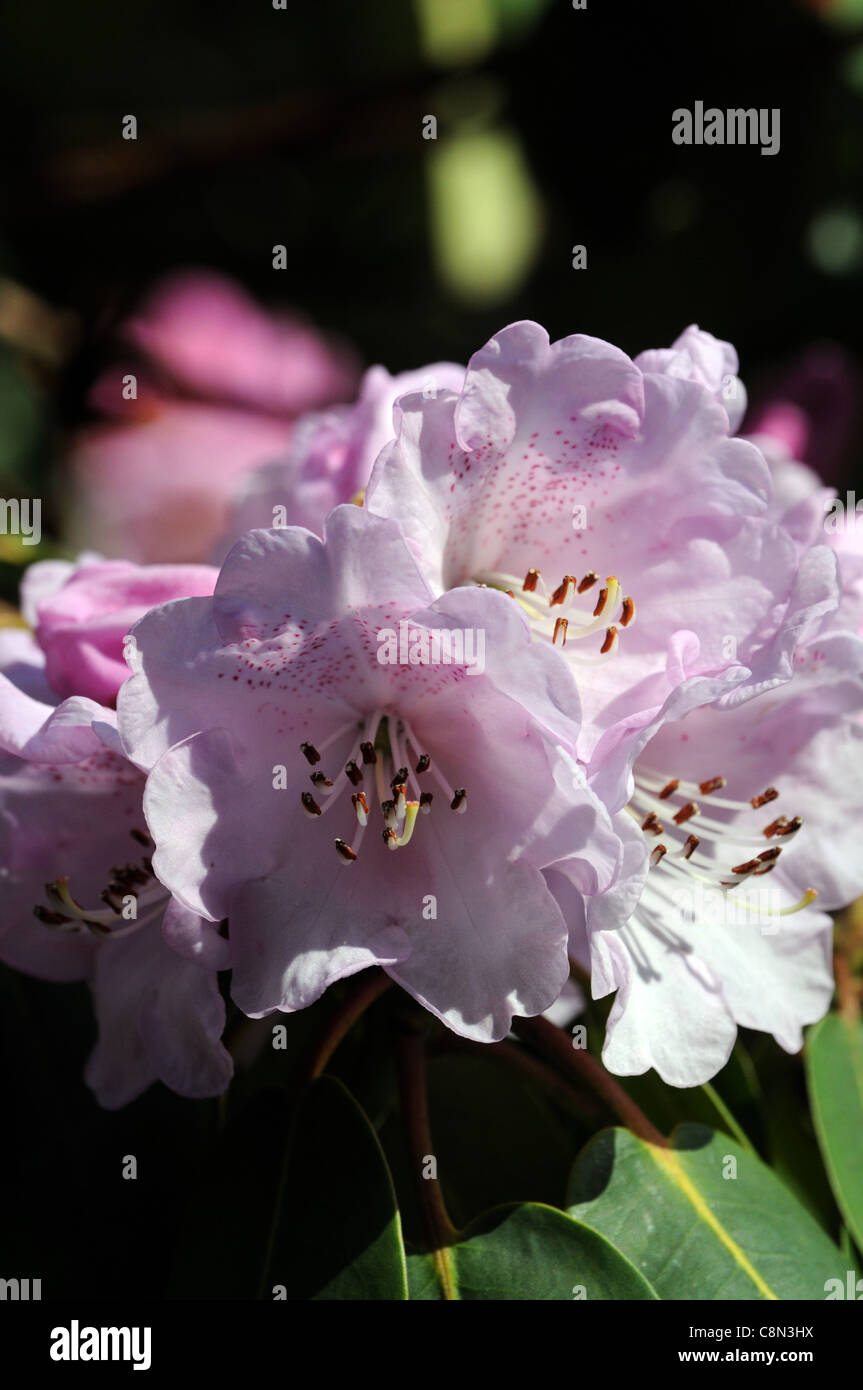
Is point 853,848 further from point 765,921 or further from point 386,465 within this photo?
point 386,465

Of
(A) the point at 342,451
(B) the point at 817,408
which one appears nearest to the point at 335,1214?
(A) the point at 342,451

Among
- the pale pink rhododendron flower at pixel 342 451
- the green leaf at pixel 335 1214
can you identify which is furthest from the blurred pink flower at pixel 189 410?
the green leaf at pixel 335 1214

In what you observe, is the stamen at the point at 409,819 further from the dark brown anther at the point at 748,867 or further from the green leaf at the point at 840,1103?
the green leaf at the point at 840,1103

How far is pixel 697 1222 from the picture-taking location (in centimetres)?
81

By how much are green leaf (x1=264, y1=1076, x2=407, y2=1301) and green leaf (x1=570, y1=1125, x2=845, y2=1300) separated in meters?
0.12

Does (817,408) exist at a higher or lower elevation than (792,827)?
higher

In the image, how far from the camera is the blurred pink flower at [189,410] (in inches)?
79.4

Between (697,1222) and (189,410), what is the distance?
63.9 inches

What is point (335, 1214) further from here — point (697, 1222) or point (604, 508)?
point (604, 508)

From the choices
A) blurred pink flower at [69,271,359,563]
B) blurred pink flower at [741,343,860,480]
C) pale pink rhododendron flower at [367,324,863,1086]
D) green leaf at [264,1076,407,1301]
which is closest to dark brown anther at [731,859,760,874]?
pale pink rhododendron flower at [367,324,863,1086]

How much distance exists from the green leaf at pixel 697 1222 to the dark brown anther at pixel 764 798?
0.22m

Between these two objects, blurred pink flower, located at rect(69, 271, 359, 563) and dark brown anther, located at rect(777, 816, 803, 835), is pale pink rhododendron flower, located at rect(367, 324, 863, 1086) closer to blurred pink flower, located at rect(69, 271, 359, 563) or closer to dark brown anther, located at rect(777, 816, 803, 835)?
dark brown anther, located at rect(777, 816, 803, 835)

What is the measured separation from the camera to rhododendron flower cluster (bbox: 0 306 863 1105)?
2.25 ft

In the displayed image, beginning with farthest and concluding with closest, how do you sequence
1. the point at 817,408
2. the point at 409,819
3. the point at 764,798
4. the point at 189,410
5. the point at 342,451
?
the point at 189,410, the point at 817,408, the point at 342,451, the point at 764,798, the point at 409,819
